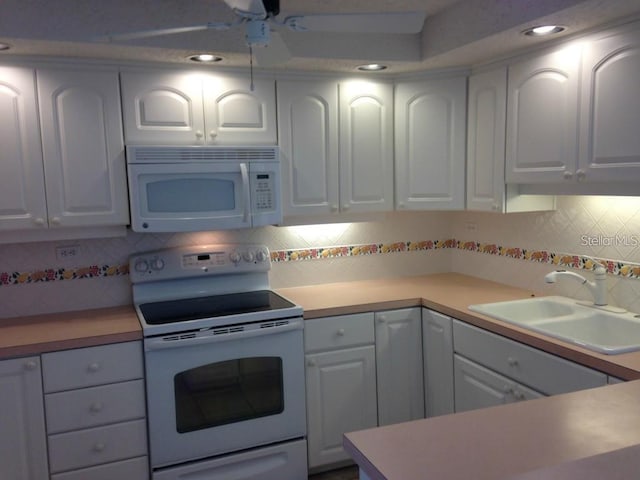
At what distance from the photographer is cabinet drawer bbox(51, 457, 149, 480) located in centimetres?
235

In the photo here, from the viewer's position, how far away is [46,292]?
276 centimetres

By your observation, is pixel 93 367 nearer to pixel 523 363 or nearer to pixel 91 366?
pixel 91 366

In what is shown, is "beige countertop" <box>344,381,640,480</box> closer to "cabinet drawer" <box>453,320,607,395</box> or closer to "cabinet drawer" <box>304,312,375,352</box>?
"cabinet drawer" <box>453,320,607,395</box>

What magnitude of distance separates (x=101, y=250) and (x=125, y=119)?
2.35ft

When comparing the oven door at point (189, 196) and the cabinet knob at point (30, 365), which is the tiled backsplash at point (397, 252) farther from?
the cabinet knob at point (30, 365)

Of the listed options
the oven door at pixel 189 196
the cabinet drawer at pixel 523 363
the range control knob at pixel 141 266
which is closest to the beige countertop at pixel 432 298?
the cabinet drawer at pixel 523 363

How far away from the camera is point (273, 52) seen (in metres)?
1.90

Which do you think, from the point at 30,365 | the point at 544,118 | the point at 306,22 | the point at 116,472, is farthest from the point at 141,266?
the point at 544,118

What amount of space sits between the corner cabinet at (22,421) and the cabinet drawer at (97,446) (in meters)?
0.05

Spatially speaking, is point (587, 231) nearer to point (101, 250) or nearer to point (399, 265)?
point (399, 265)

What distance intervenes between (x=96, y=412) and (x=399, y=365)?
147 centimetres

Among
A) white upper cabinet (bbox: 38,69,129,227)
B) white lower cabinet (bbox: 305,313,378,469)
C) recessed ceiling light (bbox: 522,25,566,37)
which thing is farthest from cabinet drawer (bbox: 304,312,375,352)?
recessed ceiling light (bbox: 522,25,566,37)

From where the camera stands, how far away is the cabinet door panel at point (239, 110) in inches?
106

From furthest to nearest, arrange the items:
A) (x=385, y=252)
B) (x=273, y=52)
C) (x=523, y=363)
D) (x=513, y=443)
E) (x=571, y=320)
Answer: (x=385, y=252) → (x=571, y=320) → (x=523, y=363) → (x=273, y=52) → (x=513, y=443)
